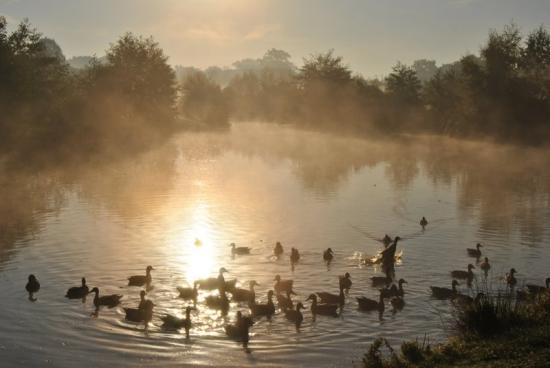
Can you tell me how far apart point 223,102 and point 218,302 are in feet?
Answer: 411

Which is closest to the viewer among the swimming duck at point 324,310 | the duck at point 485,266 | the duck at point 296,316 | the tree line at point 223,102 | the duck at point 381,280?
the duck at point 296,316

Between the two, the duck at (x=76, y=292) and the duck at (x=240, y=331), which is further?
the duck at (x=76, y=292)

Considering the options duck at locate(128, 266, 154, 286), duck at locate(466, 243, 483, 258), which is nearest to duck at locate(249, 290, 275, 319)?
duck at locate(128, 266, 154, 286)

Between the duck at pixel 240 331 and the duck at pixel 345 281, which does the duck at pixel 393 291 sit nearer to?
the duck at pixel 345 281

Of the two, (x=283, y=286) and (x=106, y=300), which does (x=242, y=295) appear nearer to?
(x=283, y=286)

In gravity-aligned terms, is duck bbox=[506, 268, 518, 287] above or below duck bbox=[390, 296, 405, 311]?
above

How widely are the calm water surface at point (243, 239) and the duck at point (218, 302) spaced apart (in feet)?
1.23

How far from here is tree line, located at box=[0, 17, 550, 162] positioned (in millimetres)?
68688

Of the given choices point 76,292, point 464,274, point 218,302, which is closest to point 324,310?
point 218,302

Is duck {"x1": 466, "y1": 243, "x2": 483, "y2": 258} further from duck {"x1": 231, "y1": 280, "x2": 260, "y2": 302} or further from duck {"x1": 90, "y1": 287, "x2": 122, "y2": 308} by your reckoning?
duck {"x1": 90, "y1": 287, "x2": 122, "y2": 308}

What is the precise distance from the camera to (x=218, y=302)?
1959 cm

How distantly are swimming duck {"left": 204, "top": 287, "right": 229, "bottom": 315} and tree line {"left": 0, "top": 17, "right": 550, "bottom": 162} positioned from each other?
164ft

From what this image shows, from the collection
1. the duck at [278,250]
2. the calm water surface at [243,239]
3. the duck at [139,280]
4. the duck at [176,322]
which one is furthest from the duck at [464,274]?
the duck at [139,280]

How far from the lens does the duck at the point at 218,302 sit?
63.7 ft
